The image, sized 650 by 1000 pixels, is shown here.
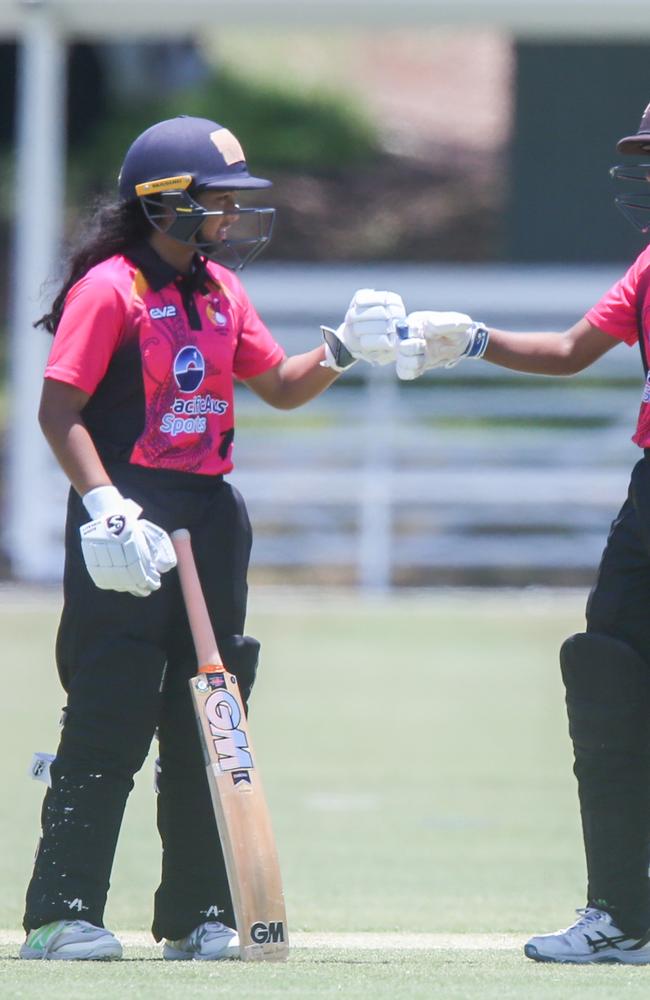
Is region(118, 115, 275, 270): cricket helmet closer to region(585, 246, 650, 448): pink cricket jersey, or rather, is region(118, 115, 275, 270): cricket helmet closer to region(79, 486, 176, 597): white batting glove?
region(79, 486, 176, 597): white batting glove

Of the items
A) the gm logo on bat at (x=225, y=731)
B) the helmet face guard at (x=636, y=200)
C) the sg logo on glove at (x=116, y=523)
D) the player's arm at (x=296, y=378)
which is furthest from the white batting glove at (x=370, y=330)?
the gm logo on bat at (x=225, y=731)

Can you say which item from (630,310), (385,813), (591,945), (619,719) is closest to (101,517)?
(619,719)

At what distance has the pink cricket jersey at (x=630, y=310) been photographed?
5.04 m

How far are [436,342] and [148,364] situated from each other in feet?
2.61

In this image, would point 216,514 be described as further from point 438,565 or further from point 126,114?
point 126,114

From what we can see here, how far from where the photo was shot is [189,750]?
16.6 feet

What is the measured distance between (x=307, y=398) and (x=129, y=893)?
1840 mm

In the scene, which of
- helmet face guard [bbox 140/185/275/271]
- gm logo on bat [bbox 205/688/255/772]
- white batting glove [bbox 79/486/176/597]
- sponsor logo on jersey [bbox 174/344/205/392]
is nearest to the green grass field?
gm logo on bat [bbox 205/688/255/772]

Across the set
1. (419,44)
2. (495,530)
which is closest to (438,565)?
(495,530)

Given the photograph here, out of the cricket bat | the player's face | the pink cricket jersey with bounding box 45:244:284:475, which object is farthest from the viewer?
the player's face

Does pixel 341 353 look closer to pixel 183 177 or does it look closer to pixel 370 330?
pixel 370 330

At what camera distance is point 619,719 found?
493cm

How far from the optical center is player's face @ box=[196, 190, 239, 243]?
510 centimetres

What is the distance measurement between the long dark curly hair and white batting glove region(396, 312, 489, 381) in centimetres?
73
